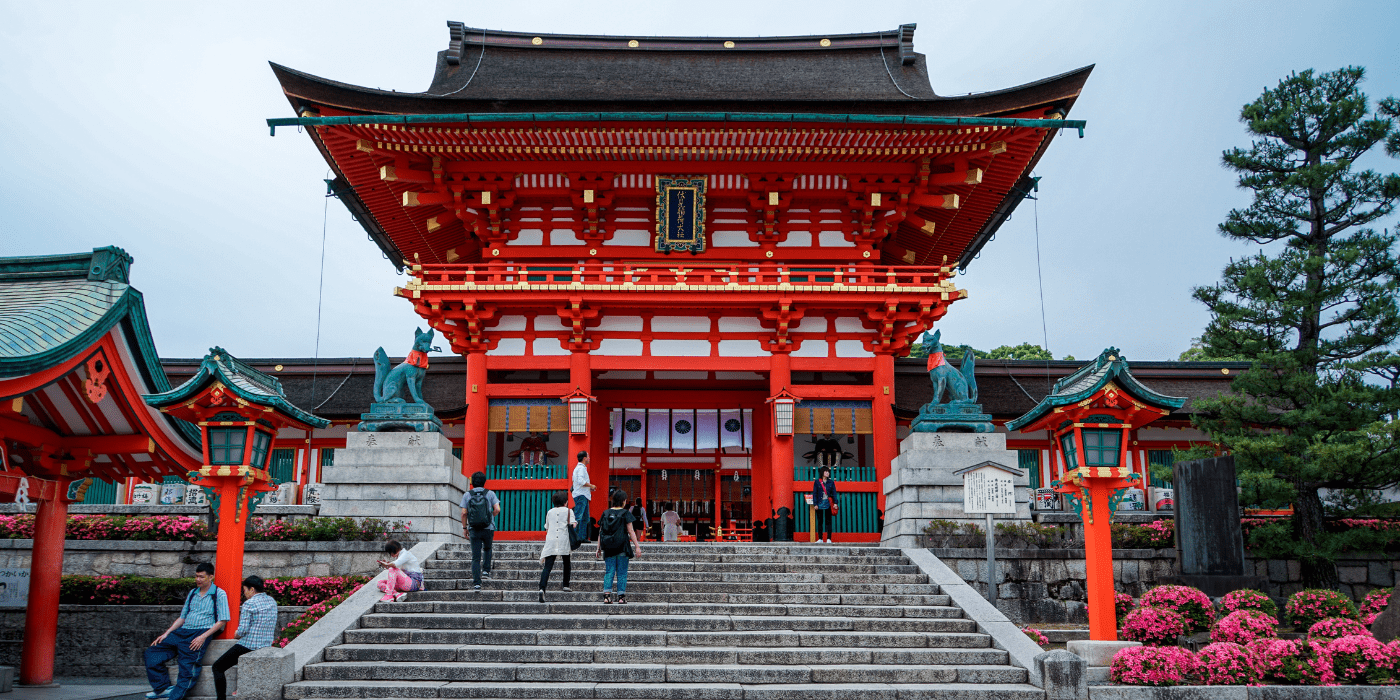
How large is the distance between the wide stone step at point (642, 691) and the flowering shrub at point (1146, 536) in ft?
20.4

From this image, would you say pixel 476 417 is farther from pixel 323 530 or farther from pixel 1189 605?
pixel 1189 605

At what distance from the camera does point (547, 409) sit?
18.9 metres

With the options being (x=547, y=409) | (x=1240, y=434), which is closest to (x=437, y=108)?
(x=547, y=409)

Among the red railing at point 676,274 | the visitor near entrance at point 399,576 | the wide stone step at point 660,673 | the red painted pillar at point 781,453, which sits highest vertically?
the red railing at point 676,274

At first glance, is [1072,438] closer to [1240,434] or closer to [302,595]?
[1240,434]

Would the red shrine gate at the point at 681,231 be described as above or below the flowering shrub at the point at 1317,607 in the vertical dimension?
above

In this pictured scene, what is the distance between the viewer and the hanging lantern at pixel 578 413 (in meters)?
18.3

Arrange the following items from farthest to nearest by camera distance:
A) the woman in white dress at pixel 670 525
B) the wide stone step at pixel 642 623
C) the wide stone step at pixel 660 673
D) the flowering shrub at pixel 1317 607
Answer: the woman in white dress at pixel 670 525 → the flowering shrub at pixel 1317 607 → the wide stone step at pixel 642 623 → the wide stone step at pixel 660 673

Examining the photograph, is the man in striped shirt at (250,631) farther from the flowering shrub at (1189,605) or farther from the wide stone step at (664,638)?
the flowering shrub at (1189,605)

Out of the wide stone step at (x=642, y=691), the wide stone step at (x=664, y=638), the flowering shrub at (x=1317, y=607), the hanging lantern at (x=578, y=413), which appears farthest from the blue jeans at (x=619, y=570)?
Result: the flowering shrub at (x=1317, y=607)

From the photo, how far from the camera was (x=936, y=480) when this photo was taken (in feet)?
49.1

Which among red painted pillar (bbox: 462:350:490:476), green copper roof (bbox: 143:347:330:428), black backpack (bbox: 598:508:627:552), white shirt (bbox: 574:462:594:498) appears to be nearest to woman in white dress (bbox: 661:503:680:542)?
red painted pillar (bbox: 462:350:490:476)

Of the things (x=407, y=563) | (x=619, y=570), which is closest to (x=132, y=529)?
(x=407, y=563)

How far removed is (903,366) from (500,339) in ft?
32.0
